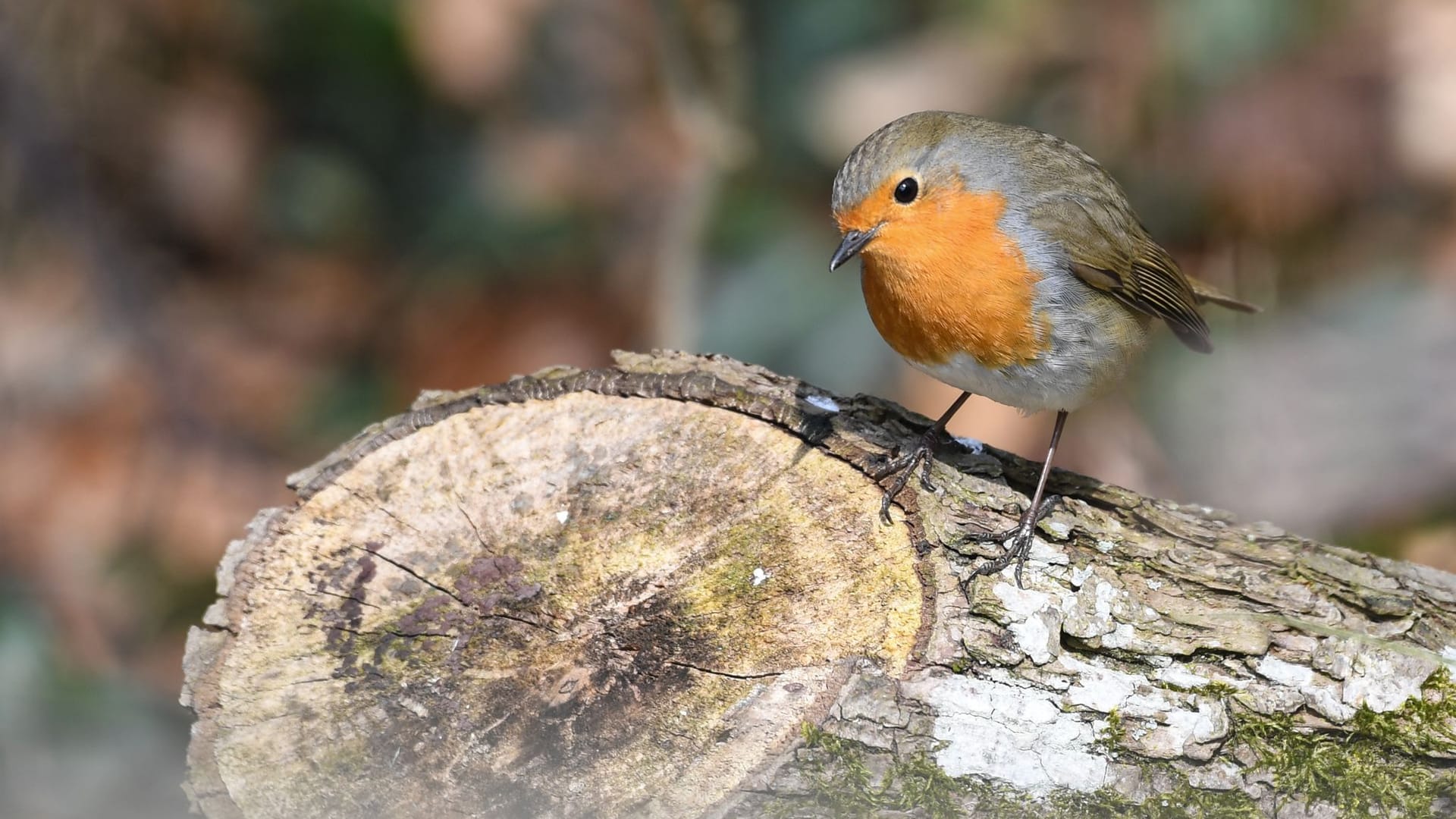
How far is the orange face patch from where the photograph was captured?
285cm

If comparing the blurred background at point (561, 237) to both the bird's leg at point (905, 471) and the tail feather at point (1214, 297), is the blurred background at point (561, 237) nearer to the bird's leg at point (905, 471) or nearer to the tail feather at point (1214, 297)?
the tail feather at point (1214, 297)

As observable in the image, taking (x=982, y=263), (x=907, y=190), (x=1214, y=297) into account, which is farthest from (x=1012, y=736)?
(x=1214, y=297)

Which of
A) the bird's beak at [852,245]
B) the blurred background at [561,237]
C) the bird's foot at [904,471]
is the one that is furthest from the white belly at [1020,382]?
the blurred background at [561,237]

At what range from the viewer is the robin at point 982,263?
9.39 feet

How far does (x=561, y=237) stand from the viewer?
6.54 m

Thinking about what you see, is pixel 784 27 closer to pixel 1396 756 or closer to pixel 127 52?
pixel 127 52

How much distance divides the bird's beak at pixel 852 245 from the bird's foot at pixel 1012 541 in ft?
2.29

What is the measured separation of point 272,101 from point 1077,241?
4.96 meters

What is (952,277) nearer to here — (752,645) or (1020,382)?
(1020,382)

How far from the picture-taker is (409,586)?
2.37 meters

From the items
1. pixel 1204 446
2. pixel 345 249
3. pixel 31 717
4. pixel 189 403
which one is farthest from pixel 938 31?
pixel 31 717

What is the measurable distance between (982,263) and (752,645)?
3.55 feet

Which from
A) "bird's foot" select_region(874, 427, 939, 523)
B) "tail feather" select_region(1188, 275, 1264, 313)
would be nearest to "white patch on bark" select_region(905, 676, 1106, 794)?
"bird's foot" select_region(874, 427, 939, 523)

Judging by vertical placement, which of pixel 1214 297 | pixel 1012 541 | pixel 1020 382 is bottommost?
pixel 1012 541
